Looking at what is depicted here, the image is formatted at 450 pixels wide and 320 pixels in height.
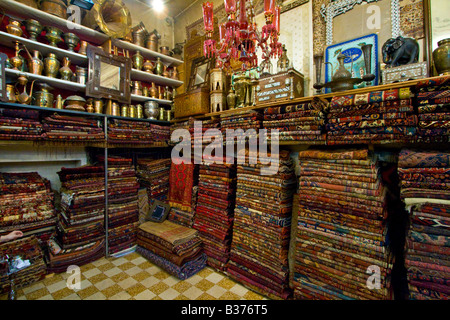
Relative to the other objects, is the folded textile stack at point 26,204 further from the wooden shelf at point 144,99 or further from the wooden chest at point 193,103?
the wooden chest at point 193,103

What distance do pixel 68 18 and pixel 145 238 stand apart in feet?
10.1

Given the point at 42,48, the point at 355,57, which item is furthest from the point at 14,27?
the point at 355,57

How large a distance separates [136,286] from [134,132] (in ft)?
6.79

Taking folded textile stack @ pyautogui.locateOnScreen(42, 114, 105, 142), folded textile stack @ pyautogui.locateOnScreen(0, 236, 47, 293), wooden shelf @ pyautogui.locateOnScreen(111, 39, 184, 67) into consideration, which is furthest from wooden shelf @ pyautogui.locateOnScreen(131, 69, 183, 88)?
folded textile stack @ pyautogui.locateOnScreen(0, 236, 47, 293)

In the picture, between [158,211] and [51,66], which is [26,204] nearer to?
[158,211]

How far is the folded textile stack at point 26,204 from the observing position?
2414mm

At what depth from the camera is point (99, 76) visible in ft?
9.61

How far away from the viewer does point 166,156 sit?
414 centimetres

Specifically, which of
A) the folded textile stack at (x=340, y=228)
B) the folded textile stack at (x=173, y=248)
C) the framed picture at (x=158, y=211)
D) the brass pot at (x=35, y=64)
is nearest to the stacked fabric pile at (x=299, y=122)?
the folded textile stack at (x=340, y=228)

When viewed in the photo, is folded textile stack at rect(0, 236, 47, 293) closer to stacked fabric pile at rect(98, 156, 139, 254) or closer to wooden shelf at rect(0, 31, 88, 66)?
stacked fabric pile at rect(98, 156, 139, 254)

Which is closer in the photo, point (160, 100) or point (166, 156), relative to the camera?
point (160, 100)

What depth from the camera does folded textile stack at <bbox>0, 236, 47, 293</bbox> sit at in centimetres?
212
